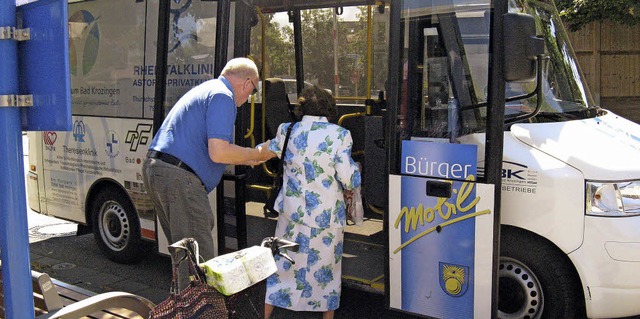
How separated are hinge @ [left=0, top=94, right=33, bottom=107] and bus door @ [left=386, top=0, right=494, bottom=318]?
2652 mm

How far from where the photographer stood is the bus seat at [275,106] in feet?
24.0

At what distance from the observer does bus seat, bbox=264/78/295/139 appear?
7.30 metres

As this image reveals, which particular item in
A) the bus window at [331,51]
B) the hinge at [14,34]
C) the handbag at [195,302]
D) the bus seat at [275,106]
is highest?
the bus window at [331,51]

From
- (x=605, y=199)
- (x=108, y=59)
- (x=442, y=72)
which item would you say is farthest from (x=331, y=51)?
(x=605, y=199)

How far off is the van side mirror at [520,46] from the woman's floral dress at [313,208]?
1198 millimetres

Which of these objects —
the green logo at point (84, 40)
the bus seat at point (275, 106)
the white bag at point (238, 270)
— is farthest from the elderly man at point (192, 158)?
the bus seat at point (275, 106)

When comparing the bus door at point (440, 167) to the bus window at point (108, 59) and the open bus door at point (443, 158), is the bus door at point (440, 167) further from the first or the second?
the bus window at point (108, 59)

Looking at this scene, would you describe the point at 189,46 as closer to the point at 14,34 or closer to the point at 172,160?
the point at 172,160

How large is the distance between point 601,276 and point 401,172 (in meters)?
1.36

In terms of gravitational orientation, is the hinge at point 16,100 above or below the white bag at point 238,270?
above

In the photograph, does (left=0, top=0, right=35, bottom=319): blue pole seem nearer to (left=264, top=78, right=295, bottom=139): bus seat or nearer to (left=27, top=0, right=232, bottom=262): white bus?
(left=27, top=0, right=232, bottom=262): white bus

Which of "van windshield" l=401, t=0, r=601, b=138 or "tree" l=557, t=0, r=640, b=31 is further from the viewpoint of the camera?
"tree" l=557, t=0, r=640, b=31

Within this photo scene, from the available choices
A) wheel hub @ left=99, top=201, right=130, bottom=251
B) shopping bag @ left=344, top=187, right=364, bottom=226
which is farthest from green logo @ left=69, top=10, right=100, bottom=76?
shopping bag @ left=344, top=187, right=364, bottom=226

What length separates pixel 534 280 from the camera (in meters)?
4.30
